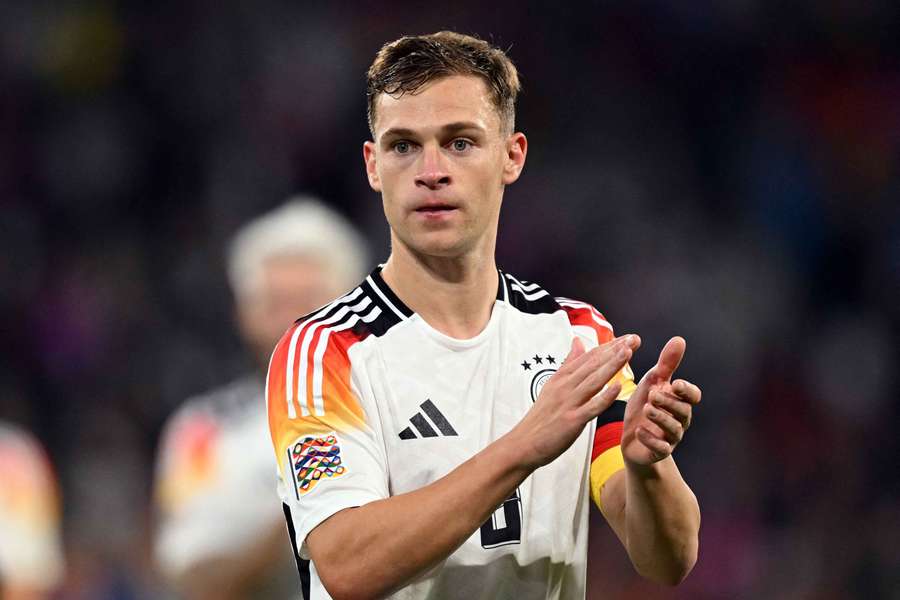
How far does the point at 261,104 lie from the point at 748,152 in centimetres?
373

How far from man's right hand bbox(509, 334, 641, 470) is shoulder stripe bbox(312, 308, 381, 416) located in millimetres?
522

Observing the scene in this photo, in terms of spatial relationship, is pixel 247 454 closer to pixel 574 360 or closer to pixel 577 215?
pixel 574 360

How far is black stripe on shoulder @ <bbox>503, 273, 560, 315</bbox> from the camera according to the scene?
11.8 feet

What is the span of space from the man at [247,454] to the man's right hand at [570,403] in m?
1.99

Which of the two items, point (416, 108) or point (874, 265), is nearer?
point (416, 108)

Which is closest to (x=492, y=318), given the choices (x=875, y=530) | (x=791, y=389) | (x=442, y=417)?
(x=442, y=417)

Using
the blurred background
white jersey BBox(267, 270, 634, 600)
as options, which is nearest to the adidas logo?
white jersey BBox(267, 270, 634, 600)

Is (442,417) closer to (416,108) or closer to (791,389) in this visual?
(416,108)

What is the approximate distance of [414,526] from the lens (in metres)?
2.88

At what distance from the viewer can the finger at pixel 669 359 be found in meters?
3.00

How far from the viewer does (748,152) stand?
33.4ft

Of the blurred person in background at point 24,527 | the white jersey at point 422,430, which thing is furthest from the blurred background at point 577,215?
the white jersey at point 422,430

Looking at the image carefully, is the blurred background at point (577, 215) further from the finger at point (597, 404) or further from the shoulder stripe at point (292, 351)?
the finger at point (597, 404)

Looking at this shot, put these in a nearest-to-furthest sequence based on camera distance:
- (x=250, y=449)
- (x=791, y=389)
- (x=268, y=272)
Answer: (x=250, y=449)
(x=268, y=272)
(x=791, y=389)
